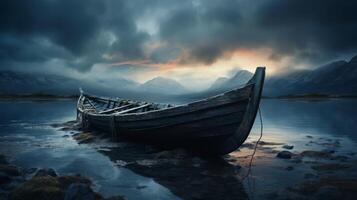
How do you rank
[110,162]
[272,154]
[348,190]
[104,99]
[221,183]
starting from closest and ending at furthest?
[348,190], [221,183], [110,162], [272,154], [104,99]

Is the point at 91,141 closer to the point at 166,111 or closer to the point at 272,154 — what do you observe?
the point at 166,111

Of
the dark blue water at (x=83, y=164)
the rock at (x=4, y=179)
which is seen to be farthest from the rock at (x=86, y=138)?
the rock at (x=4, y=179)

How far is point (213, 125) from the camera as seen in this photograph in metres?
11.0

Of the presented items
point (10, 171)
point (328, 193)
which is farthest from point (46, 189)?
point (328, 193)

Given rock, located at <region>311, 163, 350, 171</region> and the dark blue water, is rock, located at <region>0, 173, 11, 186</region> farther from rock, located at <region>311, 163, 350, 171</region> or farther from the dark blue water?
rock, located at <region>311, 163, 350, 171</region>

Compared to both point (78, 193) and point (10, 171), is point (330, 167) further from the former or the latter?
point (10, 171)

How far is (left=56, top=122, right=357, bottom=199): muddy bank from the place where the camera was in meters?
8.25

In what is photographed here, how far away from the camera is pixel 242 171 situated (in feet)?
35.3

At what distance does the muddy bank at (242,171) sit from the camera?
825 centimetres

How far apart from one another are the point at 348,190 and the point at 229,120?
4003 mm

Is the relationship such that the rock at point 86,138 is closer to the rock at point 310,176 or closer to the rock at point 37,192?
the rock at point 37,192

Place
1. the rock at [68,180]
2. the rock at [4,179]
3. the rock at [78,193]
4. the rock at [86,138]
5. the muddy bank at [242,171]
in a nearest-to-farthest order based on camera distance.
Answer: the rock at [78,193] → the muddy bank at [242,171] → the rock at [68,180] → the rock at [4,179] → the rock at [86,138]

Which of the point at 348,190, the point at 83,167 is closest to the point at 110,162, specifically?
the point at 83,167

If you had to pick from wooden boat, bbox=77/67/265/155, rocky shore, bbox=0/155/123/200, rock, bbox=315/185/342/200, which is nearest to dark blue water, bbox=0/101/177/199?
rocky shore, bbox=0/155/123/200
